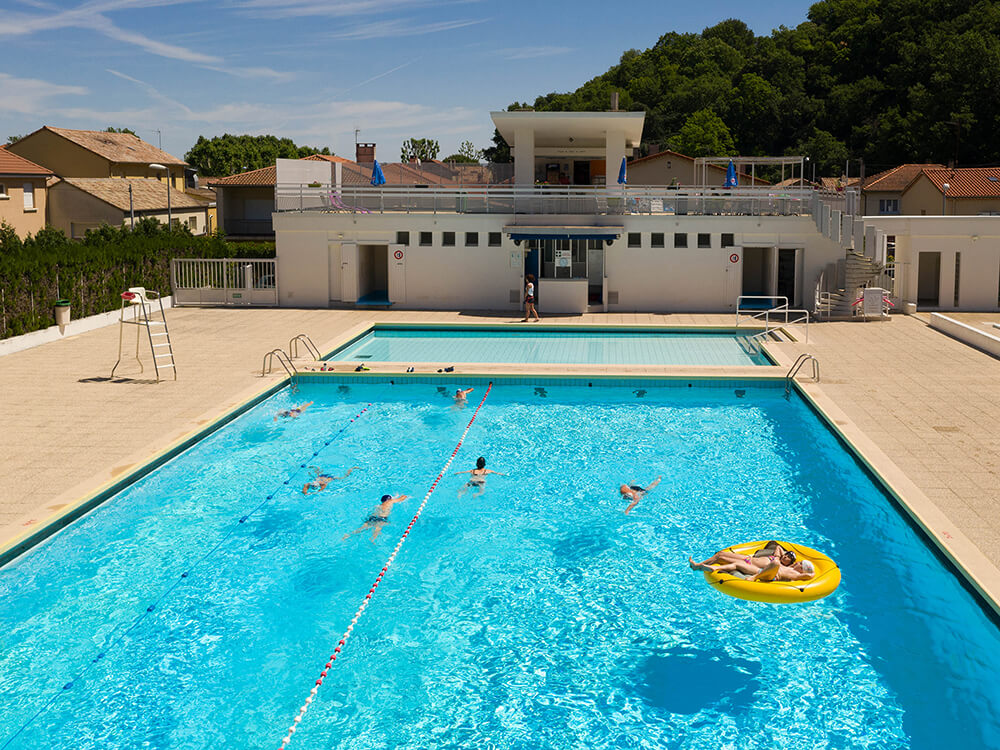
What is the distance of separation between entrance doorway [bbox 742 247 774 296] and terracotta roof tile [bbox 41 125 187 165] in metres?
49.0

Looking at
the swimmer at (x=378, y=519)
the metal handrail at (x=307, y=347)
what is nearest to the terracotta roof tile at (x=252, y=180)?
the metal handrail at (x=307, y=347)

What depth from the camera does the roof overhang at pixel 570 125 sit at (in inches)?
1141

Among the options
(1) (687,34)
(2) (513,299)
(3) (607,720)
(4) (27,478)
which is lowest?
(3) (607,720)

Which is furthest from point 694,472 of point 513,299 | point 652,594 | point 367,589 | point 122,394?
point 513,299

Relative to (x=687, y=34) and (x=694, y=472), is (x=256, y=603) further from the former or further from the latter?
(x=687, y=34)

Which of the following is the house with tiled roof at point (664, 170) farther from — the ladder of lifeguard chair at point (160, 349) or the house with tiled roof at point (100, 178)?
the ladder of lifeguard chair at point (160, 349)

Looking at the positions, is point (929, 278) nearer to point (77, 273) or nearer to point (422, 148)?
point (77, 273)

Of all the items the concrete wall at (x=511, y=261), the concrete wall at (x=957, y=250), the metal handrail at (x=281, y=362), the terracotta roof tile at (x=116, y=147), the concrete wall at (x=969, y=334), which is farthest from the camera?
the terracotta roof tile at (x=116, y=147)

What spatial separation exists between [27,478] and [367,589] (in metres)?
5.35

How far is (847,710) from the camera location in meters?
A: 8.09

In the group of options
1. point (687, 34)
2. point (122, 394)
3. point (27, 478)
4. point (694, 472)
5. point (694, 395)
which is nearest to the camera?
point (27, 478)

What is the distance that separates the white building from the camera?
28109mm

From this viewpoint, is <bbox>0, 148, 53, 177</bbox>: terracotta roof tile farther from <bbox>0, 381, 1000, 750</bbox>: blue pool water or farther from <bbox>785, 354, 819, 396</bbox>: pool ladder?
<bbox>785, 354, 819, 396</bbox>: pool ladder

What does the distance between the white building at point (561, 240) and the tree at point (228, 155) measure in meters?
95.1
